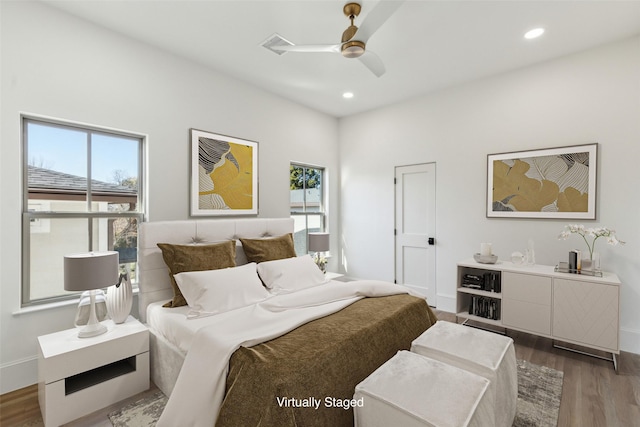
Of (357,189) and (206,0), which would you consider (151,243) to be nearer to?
(206,0)

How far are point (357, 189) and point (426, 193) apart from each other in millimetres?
1192

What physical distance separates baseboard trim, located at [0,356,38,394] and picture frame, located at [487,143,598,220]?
479 cm

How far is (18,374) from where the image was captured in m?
2.27

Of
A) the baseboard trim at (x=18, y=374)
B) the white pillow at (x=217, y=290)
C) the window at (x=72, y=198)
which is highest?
the window at (x=72, y=198)

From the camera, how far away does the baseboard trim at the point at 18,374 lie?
7.24 feet

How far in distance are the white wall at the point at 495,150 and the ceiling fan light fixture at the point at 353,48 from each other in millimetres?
2367

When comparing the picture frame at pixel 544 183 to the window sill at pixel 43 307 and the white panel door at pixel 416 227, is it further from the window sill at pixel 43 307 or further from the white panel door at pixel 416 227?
the window sill at pixel 43 307

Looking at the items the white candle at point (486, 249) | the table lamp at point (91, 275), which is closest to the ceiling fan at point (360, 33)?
the table lamp at point (91, 275)

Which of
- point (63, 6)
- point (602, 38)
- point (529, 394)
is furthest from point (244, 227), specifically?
point (602, 38)

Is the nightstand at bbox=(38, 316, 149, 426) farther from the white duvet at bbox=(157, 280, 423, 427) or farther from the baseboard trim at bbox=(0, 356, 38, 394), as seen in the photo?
the white duvet at bbox=(157, 280, 423, 427)

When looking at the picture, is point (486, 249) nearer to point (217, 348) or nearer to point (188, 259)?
point (217, 348)

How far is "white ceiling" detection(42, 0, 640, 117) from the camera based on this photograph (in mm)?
2416

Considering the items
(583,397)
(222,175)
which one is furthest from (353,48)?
(583,397)

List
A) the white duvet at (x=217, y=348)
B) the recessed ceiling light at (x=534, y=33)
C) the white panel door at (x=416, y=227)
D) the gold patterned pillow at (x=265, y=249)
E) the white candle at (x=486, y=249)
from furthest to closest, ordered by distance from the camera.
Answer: the white panel door at (x=416, y=227), the white candle at (x=486, y=249), the gold patterned pillow at (x=265, y=249), the recessed ceiling light at (x=534, y=33), the white duvet at (x=217, y=348)
